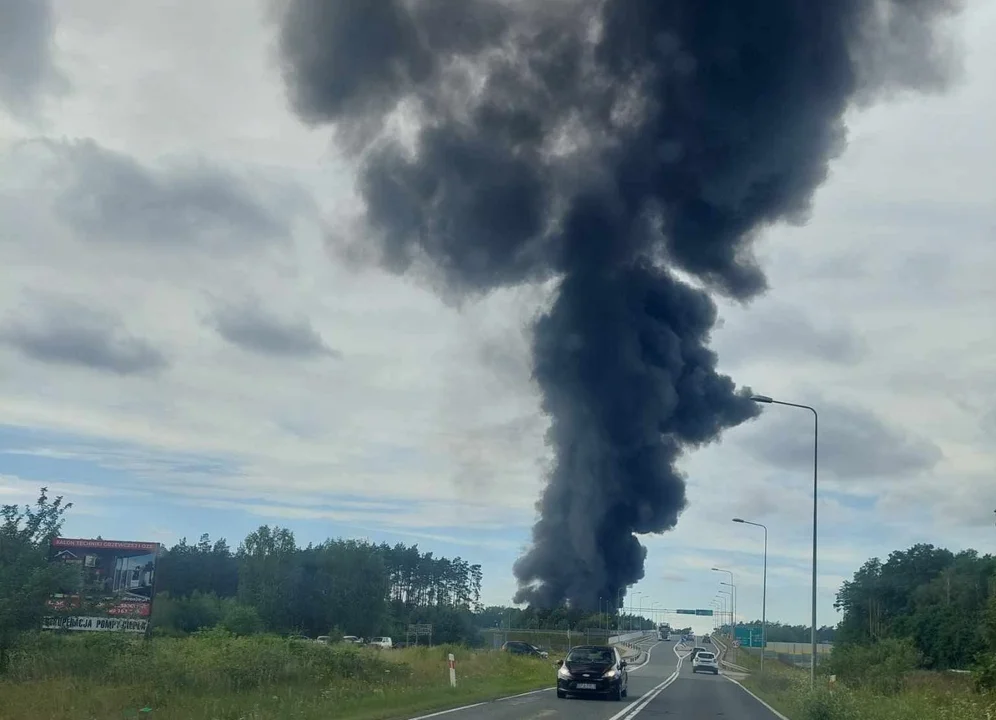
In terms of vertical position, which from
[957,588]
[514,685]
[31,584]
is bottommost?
[514,685]

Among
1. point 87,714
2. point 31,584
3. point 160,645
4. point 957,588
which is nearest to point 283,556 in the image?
point 160,645

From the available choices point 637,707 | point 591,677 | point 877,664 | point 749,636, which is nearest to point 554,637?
point 749,636

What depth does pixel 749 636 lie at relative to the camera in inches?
3361

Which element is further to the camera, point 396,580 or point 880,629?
point 396,580

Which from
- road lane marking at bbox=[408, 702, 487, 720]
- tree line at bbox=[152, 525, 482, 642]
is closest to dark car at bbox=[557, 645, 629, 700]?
road lane marking at bbox=[408, 702, 487, 720]

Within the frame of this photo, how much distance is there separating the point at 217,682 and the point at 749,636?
6959 centimetres

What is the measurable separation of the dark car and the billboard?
1338 centimetres

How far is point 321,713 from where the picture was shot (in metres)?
20.5

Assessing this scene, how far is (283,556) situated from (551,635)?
21552mm

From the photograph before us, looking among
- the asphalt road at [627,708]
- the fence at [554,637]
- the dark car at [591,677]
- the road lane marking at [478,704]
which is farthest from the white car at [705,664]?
the dark car at [591,677]

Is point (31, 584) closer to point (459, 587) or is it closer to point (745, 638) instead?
point (745, 638)

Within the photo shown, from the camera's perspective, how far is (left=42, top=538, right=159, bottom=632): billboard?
25.2 meters

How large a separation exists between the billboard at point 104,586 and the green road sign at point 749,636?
59.2 meters

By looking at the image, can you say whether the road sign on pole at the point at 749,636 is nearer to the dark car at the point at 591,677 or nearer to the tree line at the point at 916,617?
the tree line at the point at 916,617
